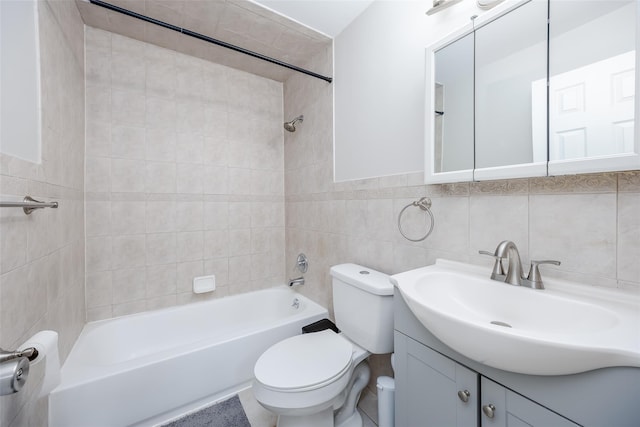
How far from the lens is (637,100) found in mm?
642

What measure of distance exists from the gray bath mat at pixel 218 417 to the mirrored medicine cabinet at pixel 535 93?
1.64 metres

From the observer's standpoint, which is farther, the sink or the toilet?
the toilet

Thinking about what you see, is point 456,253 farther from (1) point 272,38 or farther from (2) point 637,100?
(1) point 272,38

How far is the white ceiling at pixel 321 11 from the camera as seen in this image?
59.1 inches

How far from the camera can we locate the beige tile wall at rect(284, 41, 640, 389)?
28.8 inches

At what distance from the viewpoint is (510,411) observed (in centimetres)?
63

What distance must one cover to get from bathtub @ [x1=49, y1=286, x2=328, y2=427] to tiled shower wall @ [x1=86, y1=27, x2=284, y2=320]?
0.15 metres

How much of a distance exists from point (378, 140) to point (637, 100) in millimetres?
970

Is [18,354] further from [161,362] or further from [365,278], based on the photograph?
[365,278]

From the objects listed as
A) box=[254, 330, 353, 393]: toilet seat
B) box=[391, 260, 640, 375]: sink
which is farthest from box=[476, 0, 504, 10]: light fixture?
box=[254, 330, 353, 393]: toilet seat

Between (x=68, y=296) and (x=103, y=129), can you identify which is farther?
(x=103, y=129)

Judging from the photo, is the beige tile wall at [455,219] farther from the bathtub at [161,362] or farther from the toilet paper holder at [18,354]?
the toilet paper holder at [18,354]

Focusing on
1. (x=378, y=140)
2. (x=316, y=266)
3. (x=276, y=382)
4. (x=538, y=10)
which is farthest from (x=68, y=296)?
(x=538, y=10)

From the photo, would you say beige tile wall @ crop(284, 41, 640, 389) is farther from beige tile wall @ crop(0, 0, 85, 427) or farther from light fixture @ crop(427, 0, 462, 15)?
beige tile wall @ crop(0, 0, 85, 427)
